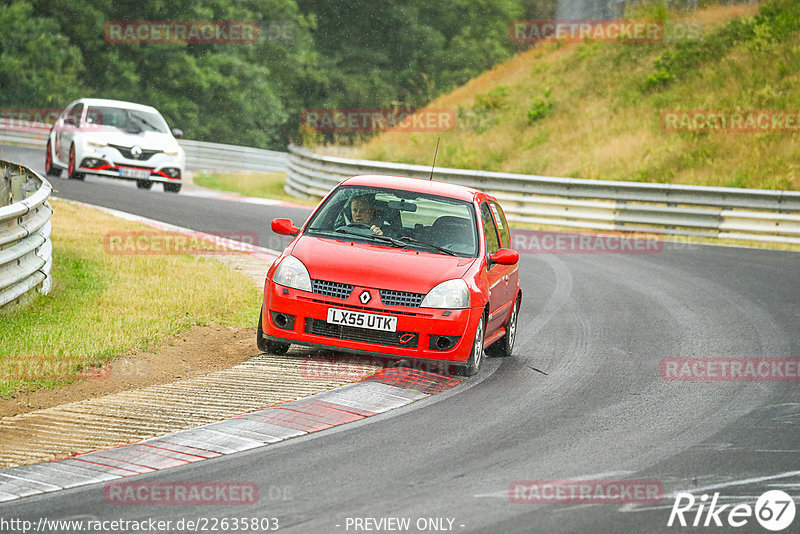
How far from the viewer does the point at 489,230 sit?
33.4 ft

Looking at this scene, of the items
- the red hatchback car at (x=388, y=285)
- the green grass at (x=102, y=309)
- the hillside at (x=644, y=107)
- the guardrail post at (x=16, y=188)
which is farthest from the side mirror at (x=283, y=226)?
the hillside at (x=644, y=107)

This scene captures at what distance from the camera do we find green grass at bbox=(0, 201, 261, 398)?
842 cm

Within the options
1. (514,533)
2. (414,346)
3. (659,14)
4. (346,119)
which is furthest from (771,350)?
(346,119)

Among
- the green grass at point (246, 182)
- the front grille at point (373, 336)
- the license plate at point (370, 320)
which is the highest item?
the license plate at point (370, 320)

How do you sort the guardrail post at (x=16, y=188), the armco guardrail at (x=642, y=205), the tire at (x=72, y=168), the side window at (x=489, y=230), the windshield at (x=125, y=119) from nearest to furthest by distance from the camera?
1. the side window at (x=489, y=230)
2. the guardrail post at (x=16, y=188)
3. the armco guardrail at (x=642, y=205)
4. the tire at (x=72, y=168)
5. the windshield at (x=125, y=119)

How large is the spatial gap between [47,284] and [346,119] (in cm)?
5073

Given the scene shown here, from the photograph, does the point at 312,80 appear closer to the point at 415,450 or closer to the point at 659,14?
the point at 659,14

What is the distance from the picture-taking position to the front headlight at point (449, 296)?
8.78 metres

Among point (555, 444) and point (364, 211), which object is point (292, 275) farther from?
point (555, 444)

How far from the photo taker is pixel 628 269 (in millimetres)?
17266

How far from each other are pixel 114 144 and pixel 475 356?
47.1ft

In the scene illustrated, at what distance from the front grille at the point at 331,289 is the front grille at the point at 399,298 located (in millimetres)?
280

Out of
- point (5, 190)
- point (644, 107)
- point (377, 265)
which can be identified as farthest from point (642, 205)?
point (377, 265)

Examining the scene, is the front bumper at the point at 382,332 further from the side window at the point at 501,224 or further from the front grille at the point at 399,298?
the side window at the point at 501,224
